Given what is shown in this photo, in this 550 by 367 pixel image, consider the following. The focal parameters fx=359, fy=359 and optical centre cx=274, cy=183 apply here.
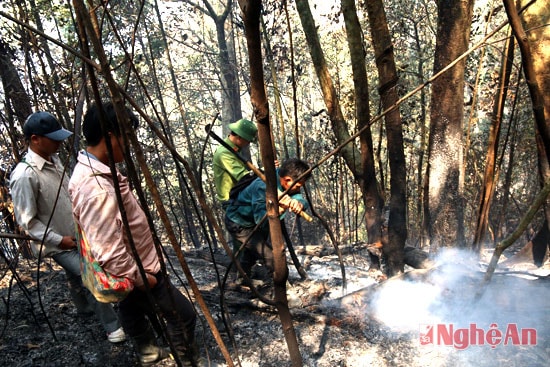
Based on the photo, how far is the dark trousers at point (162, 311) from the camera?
2090 mm

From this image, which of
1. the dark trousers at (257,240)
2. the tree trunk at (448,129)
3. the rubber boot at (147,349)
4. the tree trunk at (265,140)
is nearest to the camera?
the tree trunk at (265,140)

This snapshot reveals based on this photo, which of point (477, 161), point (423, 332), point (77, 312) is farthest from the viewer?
point (477, 161)

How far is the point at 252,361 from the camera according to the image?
2572mm

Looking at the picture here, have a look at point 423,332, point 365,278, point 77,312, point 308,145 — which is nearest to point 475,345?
point 423,332

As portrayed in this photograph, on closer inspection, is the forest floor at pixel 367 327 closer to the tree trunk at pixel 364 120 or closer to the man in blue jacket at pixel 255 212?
the man in blue jacket at pixel 255 212

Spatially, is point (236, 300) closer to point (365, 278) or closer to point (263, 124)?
point (365, 278)

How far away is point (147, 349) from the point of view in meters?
2.38

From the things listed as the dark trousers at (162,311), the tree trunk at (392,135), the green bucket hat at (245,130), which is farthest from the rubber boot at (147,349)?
the tree trunk at (392,135)

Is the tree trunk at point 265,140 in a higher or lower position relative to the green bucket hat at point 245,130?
lower

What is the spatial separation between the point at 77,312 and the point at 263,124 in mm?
2987

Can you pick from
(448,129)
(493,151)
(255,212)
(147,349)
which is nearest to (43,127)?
(147,349)

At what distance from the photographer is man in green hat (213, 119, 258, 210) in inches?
149

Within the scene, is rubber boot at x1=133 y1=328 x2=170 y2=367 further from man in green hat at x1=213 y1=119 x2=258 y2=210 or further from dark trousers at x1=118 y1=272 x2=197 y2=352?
man in green hat at x1=213 y1=119 x2=258 y2=210

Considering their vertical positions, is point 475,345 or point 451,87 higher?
point 451,87
